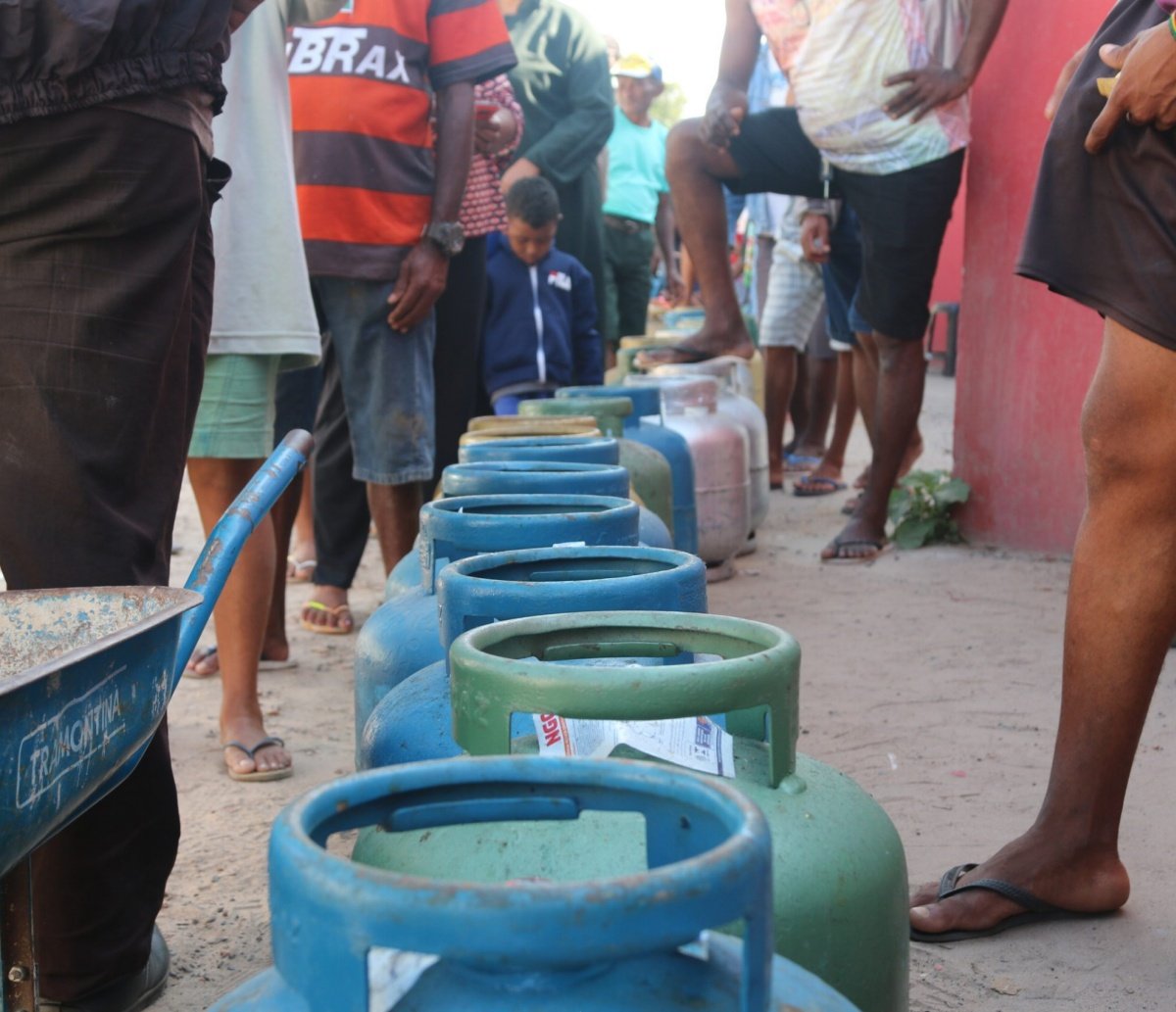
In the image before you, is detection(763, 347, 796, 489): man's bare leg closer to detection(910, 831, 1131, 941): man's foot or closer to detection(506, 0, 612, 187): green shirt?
detection(506, 0, 612, 187): green shirt

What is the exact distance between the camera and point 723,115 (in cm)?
481

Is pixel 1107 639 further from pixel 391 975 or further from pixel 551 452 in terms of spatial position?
pixel 391 975

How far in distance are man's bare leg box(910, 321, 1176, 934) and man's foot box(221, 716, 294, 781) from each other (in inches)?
55.4

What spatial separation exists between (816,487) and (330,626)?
3222 millimetres

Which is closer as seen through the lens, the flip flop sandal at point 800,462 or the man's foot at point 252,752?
the man's foot at point 252,752

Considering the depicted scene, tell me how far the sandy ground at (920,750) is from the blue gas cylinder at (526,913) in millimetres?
511

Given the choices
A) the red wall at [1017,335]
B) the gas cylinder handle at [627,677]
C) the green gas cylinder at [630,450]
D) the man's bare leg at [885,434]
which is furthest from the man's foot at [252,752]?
the red wall at [1017,335]

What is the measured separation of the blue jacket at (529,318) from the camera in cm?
553

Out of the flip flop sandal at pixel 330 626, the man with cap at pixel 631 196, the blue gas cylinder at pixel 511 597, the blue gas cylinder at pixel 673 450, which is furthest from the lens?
the man with cap at pixel 631 196

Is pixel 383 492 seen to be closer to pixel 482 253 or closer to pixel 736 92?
pixel 482 253

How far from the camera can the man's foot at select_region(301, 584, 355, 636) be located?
4.15 metres

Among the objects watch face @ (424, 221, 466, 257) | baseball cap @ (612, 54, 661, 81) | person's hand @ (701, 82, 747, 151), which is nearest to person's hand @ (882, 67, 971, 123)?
person's hand @ (701, 82, 747, 151)

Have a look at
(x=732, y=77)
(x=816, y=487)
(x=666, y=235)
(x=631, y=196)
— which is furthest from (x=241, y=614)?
(x=666, y=235)

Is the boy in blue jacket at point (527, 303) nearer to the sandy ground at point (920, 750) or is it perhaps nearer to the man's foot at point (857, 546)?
the sandy ground at point (920, 750)
